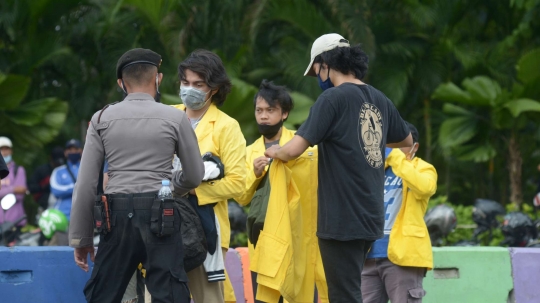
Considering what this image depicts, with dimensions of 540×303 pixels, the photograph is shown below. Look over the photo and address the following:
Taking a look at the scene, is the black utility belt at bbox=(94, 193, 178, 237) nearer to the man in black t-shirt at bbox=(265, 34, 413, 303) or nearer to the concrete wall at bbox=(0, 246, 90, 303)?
the man in black t-shirt at bbox=(265, 34, 413, 303)

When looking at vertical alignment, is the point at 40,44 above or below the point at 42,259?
above

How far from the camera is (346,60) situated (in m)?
5.01

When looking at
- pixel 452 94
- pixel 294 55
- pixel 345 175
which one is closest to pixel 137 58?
pixel 345 175

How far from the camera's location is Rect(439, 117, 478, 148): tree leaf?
45.5ft

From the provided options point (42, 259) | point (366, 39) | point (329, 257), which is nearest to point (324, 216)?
point (329, 257)

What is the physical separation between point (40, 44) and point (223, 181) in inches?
390

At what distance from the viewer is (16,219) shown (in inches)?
426

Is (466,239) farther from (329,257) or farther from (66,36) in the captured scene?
(66,36)

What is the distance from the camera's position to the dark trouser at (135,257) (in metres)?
4.32

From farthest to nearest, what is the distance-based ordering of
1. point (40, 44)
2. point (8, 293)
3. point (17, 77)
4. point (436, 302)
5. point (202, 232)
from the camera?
1. point (40, 44)
2. point (17, 77)
3. point (436, 302)
4. point (8, 293)
5. point (202, 232)

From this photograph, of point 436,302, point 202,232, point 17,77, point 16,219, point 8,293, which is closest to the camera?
point 202,232

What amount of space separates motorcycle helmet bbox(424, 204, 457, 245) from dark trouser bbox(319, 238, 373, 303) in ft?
18.7

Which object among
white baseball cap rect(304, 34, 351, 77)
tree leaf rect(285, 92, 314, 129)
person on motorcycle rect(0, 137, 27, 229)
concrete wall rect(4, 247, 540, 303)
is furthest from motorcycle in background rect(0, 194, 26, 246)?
white baseball cap rect(304, 34, 351, 77)

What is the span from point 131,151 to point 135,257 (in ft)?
1.76
